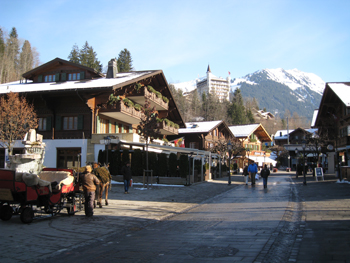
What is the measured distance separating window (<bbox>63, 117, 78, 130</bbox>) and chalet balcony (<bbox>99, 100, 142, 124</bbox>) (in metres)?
2.25

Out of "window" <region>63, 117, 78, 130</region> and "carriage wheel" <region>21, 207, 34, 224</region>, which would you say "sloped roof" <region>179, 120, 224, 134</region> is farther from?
"carriage wheel" <region>21, 207, 34, 224</region>

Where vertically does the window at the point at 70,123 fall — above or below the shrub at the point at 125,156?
above

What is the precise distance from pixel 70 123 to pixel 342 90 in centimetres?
2444

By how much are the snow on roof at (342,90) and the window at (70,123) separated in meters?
22.4

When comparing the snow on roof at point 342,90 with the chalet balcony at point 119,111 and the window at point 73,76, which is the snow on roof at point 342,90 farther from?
the window at point 73,76

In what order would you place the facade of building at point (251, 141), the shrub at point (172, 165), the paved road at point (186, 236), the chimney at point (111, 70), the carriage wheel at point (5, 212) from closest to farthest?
1. the paved road at point (186, 236)
2. the carriage wheel at point (5, 212)
3. the shrub at point (172, 165)
4. the chimney at point (111, 70)
5. the facade of building at point (251, 141)

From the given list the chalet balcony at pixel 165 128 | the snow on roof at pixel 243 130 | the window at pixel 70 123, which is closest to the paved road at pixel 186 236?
the window at pixel 70 123

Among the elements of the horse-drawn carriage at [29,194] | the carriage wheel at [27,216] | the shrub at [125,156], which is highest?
the shrub at [125,156]

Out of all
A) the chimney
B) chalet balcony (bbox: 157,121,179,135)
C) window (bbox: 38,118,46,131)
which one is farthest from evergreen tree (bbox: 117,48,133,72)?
window (bbox: 38,118,46,131)

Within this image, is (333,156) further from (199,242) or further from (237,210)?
(199,242)

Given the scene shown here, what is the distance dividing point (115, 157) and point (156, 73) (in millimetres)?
10946

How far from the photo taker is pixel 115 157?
25938 millimetres

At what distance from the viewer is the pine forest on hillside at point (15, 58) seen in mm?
65500

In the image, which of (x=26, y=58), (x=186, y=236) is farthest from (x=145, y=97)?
(x=26, y=58)
